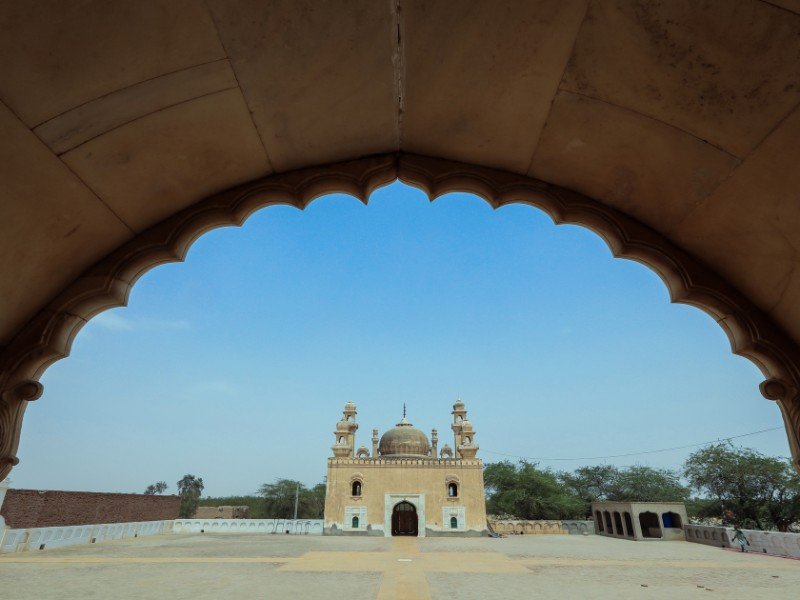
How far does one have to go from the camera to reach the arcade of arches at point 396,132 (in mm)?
1550

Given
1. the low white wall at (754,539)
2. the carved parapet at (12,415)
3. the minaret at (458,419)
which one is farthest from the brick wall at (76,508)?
the low white wall at (754,539)

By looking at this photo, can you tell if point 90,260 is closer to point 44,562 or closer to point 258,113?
point 258,113

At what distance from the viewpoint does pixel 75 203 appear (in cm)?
193

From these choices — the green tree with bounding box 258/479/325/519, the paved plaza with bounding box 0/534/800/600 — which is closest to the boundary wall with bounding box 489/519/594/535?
the paved plaza with bounding box 0/534/800/600

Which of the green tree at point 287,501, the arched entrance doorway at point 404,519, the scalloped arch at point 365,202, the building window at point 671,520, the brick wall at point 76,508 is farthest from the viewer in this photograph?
the green tree at point 287,501

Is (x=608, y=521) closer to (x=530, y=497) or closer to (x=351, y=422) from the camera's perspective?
(x=530, y=497)

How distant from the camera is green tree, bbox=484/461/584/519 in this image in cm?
3753

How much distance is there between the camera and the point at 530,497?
37.9 m

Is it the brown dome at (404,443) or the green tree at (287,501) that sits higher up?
the brown dome at (404,443)

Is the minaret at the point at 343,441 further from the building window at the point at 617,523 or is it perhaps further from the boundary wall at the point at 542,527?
the building window at the point at 617,523

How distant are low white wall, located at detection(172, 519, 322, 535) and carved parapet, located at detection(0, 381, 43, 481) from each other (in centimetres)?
3016

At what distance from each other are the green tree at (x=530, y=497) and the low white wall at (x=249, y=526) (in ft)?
58.5

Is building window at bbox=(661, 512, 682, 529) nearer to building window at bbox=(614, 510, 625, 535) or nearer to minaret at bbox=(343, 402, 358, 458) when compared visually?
building window at bbox=(614, 510, 625, 535)

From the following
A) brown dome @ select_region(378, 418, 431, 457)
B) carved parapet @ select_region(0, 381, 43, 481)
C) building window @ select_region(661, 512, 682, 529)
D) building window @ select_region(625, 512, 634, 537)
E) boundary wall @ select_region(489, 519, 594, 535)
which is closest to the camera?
carved parapet @ select_region(0, 381, 43, 481)
